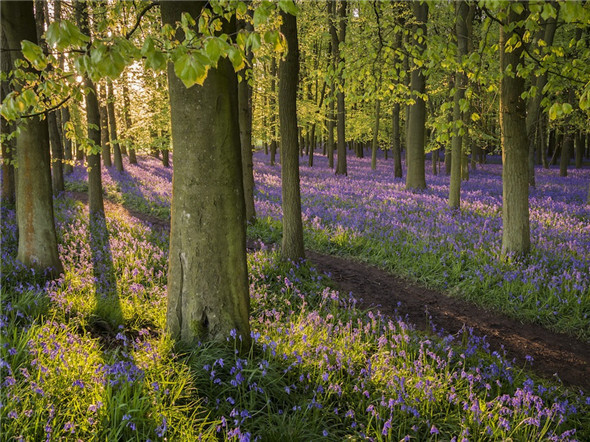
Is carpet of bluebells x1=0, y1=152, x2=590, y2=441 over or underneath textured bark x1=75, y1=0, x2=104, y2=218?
underneath

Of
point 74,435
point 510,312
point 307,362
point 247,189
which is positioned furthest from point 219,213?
point 247,189

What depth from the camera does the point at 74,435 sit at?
2795mm

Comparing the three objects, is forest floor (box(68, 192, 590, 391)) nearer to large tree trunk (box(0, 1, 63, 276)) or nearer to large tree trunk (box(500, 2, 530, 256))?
large tree trunk (box(500, 2, 530, 256))

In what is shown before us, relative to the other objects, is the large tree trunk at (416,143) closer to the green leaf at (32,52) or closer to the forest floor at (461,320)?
the forest floor at (461,320)

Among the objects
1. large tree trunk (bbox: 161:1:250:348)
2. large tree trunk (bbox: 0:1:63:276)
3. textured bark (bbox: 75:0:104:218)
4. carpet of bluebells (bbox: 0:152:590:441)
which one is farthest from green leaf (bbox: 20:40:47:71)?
textured bark (bbox: 75:0:104:218)

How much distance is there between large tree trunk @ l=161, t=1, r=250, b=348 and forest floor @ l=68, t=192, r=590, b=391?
8.71 ft

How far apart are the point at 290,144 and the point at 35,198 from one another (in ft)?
14.4

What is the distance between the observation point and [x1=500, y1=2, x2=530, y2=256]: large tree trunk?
783 centimetres

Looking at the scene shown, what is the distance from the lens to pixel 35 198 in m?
6.08

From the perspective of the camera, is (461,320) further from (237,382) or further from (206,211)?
(206,211)

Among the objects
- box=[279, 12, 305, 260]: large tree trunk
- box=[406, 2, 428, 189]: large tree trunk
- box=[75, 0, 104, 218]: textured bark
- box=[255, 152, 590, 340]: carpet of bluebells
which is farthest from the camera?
box=[406, 2, 428, 189]: large tree trunk

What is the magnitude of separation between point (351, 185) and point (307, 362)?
15112 mm

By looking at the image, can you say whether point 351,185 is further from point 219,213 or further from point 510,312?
point 219,213

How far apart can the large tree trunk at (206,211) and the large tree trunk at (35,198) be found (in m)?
3.16
